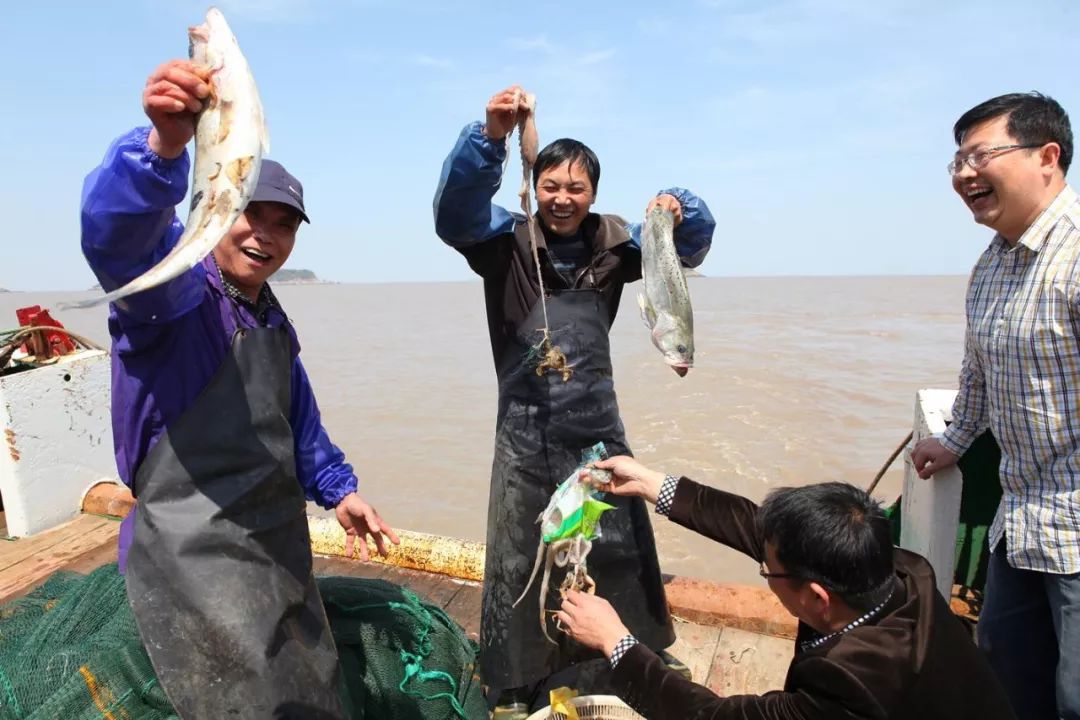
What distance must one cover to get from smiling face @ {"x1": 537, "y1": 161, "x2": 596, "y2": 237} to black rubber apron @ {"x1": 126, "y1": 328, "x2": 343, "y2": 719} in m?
1.38

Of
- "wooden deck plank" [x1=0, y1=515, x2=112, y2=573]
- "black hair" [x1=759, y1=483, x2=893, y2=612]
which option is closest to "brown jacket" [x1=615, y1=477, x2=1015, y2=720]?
"black hair" [x1=759, y1=483, x2=893, y2=612]

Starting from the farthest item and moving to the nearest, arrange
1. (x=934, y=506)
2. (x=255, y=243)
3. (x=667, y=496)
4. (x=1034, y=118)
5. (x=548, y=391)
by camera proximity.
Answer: (x=934, y=506) → (x=548, y=391) → (x=667, y=496) → (x=1034, y=118) → (x=255, y=243)

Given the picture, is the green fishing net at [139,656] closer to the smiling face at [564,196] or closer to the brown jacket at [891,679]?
the brown jacket at [891,679]

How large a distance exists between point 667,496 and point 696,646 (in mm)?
1640

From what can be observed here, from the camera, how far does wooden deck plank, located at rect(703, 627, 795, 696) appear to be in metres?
3.44

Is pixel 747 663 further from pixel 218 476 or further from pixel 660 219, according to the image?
pixel 218 476

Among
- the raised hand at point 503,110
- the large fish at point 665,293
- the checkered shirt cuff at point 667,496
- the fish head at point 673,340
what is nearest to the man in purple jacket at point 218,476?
the raised hand at point 503,110

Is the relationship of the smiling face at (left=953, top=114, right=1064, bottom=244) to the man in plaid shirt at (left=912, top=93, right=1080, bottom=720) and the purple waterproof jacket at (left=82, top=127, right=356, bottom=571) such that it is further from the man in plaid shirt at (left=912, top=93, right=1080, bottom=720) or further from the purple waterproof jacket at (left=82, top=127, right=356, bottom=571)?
the purple waterproof jacket at (left=82, top=127, right=356, bottom=571)

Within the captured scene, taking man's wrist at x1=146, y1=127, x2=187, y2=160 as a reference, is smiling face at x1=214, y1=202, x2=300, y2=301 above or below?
below

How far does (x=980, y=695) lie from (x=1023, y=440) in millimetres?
1089

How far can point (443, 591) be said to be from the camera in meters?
4.42

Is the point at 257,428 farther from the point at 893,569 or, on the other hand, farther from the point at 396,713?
the point at 893,569

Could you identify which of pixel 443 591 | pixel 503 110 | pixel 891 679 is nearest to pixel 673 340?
pixel 503 110

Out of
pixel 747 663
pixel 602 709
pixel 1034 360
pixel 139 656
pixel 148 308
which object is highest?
pixel 148 308
